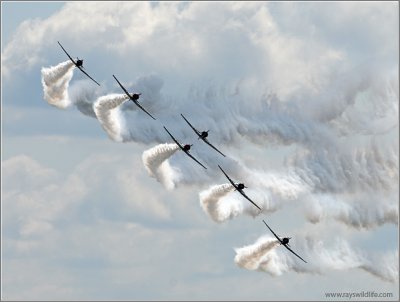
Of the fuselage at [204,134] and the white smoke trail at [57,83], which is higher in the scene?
the white smoke trail at [57,83]

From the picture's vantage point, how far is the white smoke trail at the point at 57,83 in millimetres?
130875

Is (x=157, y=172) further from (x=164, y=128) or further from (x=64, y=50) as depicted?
(x=64, y=50)

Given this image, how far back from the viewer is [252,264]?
130625 mm

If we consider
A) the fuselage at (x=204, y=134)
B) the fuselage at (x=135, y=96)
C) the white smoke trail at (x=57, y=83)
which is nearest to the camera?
the fuselage at (x=204, y=134)

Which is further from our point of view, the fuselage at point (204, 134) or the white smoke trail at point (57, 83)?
the white smoke trail at point (57, 83)

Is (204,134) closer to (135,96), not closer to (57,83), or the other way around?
(135,96)

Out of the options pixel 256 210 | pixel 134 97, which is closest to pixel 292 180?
pixel 256 210

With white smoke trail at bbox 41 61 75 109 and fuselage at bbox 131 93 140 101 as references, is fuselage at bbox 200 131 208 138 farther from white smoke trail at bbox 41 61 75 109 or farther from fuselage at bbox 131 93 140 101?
white smoke trail at bbox 41 61 75 109

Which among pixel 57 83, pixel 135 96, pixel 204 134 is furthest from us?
pixel 57 83

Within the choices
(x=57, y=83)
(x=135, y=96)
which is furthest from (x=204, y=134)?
(x=57, y=83)

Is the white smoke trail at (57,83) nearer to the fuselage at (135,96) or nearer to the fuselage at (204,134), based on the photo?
the fuselage at (135,96)

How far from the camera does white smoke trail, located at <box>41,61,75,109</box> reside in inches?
5153

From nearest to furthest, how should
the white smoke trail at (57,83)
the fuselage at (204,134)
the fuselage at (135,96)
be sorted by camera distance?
1. the fuselage at (204,134)
2. the fuselage at (135,96)
3. the white smoke trail at (57,83)

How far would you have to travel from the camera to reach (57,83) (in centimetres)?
13188
